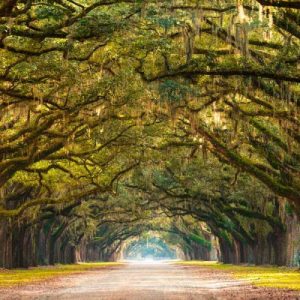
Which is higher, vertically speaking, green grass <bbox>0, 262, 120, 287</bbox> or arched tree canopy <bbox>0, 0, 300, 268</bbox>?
arched tree canopy <bbox>0, 0, 300, 268</bbox>

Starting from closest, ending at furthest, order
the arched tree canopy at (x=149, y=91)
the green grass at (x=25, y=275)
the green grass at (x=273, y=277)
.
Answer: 1. the arched tree canopy at (x=149, y=91)
2. the green grass at (x=273, y=277)
3. the green grass at (x=25, y=275)

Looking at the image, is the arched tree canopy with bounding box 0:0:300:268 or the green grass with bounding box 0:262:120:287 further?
the green grass with bounding box 0:262:120:287

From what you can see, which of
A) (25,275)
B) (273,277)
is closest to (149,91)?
(273,277)

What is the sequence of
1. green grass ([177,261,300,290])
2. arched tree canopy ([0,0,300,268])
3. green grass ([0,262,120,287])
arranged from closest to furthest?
arched tree canopy ([0,0,300,268]) → green grass ([177,261,300,290]) → green grass ([0,262,120,287])

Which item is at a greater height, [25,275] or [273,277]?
[25,275]

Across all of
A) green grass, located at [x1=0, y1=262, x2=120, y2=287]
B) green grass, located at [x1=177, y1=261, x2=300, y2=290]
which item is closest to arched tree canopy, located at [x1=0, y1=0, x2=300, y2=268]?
green grass, located at [x1=0, y1=262, x2=120, y2=287]

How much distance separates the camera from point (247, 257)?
65.4 meters

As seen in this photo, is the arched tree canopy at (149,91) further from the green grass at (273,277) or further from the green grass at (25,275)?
the green grass at (273,277)

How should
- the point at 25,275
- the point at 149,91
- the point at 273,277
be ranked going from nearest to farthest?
the point at 149,91 → the point at 273,277 → the point at 25,275

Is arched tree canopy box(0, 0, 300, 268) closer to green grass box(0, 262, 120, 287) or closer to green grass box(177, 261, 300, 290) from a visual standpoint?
green grass box(0, 262, 120, 287)

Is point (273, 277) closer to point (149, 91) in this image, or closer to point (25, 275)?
point (149, 91)

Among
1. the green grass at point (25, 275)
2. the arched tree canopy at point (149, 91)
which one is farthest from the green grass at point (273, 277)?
the green grass at point (25, 275)

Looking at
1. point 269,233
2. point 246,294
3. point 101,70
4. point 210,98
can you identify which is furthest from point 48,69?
point 269,233

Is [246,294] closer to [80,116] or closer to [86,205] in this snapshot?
[80,116]
